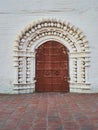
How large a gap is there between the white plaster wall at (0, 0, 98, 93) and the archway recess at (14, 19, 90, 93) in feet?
0.65

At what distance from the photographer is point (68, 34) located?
9852 millimetres

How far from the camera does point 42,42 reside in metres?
10.0

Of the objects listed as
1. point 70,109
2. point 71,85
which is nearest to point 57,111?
point 70,109

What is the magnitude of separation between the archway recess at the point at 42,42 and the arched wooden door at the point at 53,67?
17 cm

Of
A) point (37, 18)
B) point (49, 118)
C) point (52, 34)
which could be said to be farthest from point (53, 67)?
point (49, 118)

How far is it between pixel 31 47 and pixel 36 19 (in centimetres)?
104

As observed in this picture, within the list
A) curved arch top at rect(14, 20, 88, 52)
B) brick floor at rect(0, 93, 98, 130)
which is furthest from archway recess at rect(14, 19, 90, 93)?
brick floor at rect(0, 93, 98, 130)

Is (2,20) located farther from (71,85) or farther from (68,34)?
(71,85)

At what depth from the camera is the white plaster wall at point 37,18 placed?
9.66m

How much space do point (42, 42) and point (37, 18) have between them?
905mm

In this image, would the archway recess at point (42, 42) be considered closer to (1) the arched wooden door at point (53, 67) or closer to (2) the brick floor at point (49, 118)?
(1) the arched wooden door at point (53, 67)

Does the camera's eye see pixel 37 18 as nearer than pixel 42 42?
Yes

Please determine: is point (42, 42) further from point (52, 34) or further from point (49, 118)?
point (49, 118)

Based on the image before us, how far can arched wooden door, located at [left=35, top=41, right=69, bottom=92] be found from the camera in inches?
396
